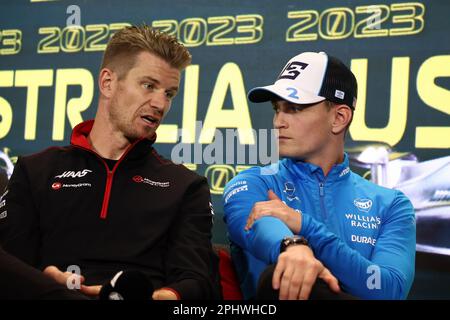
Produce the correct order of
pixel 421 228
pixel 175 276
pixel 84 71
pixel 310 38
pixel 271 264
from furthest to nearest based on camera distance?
pixel 84 71
pixel 310 38
pixel 421 228
pixel 175 276
pixel 271 264

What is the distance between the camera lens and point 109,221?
6.05ft

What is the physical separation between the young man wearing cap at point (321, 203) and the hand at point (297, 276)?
0.15 m

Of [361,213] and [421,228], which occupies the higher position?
[361,213]

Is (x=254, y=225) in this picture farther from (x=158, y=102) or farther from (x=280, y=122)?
(x=158, y=102)

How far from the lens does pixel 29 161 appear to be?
195 centimetres

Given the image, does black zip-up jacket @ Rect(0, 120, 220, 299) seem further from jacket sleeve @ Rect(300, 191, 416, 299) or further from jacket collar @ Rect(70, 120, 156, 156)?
jacket sleeve @ Rect(300, 191, 416, 299)

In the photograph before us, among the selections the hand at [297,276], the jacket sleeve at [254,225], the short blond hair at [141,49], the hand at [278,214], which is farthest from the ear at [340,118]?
the hand at [297,276]

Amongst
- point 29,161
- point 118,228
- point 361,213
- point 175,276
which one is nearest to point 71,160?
point 29,161

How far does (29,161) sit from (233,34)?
5.33ft

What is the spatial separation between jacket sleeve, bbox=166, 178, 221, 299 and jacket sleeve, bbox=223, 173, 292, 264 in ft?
0.26

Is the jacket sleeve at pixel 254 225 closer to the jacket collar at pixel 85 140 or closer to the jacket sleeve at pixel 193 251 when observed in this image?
the jacket sleeve at pixel 193 251

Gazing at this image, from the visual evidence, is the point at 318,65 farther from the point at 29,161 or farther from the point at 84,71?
the point at 84,71

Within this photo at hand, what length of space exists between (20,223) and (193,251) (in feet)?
1.73

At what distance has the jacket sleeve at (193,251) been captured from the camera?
1714 mm
